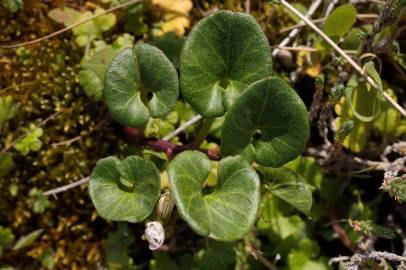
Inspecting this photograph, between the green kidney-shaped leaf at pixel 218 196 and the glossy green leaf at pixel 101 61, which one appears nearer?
the green kidney-shaped leaf at pixel 218 196

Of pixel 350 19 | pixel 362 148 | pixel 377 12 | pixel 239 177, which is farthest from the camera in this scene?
pixel 377 12

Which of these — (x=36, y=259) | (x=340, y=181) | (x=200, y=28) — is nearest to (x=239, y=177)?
(x=200, y=28)

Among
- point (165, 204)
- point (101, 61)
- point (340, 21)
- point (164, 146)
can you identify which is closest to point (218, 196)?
point (165, 204)

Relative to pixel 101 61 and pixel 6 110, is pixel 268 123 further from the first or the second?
pixel 6 110

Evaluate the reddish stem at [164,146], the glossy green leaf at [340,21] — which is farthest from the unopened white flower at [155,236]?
the glossy green leaf at [340,21]

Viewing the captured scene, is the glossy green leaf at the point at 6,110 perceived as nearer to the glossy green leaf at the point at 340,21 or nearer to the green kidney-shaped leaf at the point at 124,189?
the green kidney-shaped leaf at the point at 124,189

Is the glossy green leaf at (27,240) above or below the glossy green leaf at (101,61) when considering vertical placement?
below

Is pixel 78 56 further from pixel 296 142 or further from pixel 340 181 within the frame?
pixel 340 181
